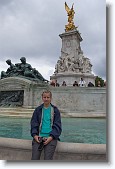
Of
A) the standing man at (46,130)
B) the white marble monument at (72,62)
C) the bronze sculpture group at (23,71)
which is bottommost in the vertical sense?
the standing man at (46,130)

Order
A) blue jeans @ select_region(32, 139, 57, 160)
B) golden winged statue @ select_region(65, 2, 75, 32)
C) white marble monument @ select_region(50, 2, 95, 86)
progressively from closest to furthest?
1. blue jeans @ select_region(32, 139, 57, 160)
2. white marble monument @ select_region(50, 2, 95, 86)
3. golden winged statue @ select_region(65, 2, 75, 32)

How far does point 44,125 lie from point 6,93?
50.0 feet

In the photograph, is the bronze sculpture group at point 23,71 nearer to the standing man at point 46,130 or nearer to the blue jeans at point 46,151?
the standing man at point 46,130

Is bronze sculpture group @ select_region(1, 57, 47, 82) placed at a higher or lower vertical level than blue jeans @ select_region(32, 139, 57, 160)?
higher

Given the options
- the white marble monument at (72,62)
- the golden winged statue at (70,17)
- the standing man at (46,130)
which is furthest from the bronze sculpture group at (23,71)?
the standing man at (46,130)

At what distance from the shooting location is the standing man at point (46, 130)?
3375 millimetres

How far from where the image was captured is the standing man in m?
3.38

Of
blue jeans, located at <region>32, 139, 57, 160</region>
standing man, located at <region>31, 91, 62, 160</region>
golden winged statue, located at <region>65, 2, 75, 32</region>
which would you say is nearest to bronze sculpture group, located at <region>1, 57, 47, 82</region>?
golden winged statue, located at <region>65, 2, 75, 32</region>

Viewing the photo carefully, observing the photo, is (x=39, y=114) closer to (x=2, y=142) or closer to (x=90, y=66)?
(x=2, y=142)

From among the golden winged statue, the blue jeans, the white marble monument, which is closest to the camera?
the blue jeans

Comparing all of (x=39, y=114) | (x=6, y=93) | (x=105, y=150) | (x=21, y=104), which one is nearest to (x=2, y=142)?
(x=39, y=114)

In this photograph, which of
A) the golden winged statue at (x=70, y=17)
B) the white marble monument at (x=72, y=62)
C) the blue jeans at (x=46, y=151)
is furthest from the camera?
the golden winged statue at (x=70, y=17)

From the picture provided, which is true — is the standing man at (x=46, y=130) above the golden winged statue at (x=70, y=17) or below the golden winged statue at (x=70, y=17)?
below

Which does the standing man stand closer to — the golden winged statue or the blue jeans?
the blue jeans
